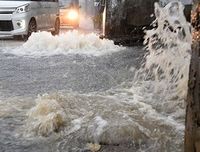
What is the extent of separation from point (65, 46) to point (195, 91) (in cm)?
991

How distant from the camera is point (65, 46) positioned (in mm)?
13219

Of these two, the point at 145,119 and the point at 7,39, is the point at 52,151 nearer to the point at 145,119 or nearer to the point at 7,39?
the point at 145,119

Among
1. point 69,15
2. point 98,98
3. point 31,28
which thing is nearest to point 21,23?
point 31,28

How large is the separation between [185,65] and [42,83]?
2.62 metres

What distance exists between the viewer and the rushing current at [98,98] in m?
5.05

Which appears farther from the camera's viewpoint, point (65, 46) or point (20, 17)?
point (20, 17)

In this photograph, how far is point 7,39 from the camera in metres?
16.5

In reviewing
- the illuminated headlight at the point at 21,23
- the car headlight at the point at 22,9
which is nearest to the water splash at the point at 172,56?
the illuminated headlight at the point at 21,23

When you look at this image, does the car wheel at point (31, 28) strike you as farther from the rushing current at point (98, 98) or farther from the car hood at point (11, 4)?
the rushing current at point (98, 98)

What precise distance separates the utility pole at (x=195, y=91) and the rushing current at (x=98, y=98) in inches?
48.9

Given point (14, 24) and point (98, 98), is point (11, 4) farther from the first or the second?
point (98, 98)

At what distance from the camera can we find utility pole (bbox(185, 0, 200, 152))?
347cm

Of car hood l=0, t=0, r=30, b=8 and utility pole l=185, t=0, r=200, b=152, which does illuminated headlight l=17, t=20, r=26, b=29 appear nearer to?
car hood l=0, t=0, r=30, b=8

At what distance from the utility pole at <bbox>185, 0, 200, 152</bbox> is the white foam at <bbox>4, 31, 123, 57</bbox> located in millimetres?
8877
